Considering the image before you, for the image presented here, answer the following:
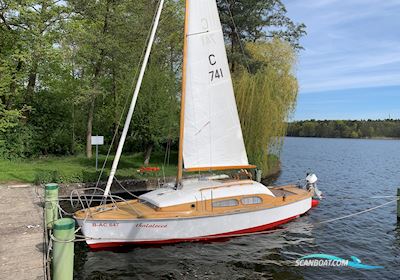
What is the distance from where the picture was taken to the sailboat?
44.9 ft

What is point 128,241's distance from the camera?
538 inches

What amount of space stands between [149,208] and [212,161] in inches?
155

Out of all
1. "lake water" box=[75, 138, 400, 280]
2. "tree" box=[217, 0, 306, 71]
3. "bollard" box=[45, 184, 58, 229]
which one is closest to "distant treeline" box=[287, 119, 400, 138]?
"tree" box=[217, 0, 306, 71]

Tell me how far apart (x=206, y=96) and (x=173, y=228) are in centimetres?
629

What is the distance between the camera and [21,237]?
11.9 m

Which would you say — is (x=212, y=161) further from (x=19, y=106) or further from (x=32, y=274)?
(x=19, y=106)

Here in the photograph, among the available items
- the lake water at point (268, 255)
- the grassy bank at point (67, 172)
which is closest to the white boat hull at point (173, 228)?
the lake water at point (268, 255)

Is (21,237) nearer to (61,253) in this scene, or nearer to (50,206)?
(50,206)

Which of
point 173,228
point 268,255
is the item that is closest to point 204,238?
point 173,228

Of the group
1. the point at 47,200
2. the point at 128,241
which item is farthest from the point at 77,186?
the point at 128,241

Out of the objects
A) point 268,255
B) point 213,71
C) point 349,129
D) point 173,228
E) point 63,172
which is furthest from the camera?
point 349,129

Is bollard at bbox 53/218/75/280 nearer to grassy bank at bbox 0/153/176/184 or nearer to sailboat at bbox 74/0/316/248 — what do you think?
sailboat at bbox 74/0/316/248

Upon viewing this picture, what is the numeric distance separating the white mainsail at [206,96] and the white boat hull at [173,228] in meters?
2.76

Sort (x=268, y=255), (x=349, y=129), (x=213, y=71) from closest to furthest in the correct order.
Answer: (x=268, y=255), (x=213, y=71), (x=349, y=129)
